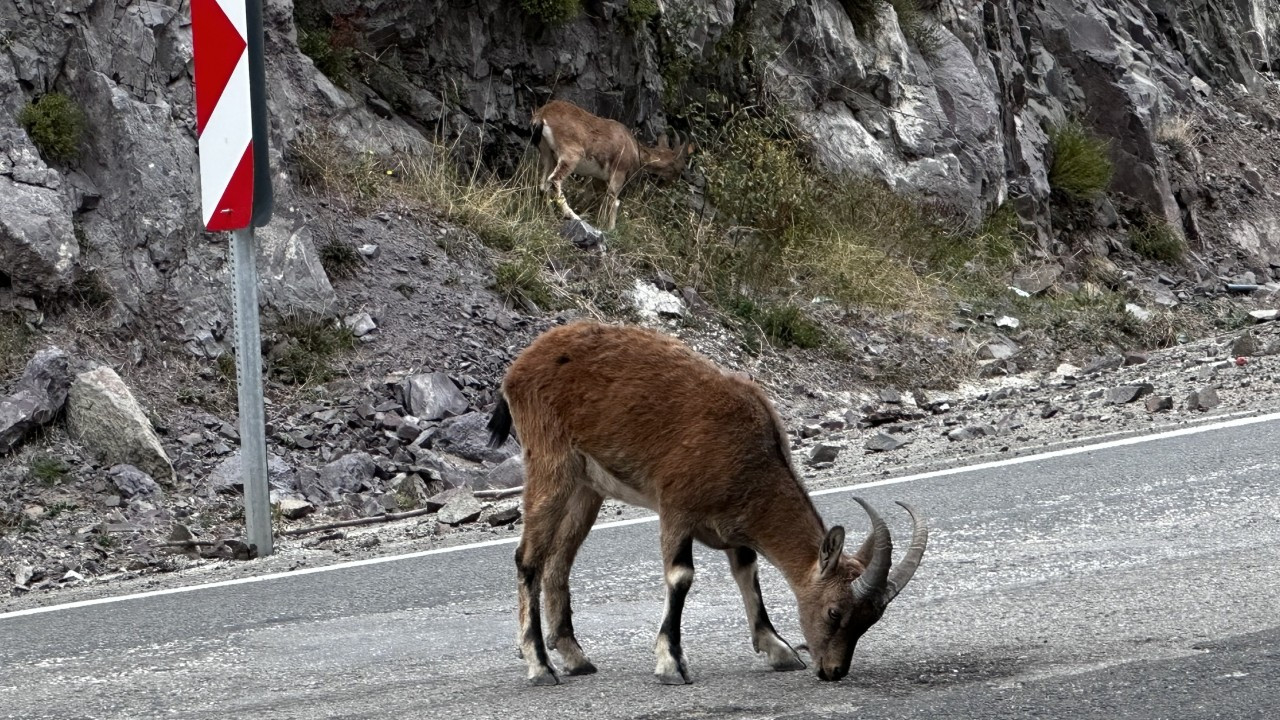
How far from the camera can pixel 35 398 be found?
11.0m

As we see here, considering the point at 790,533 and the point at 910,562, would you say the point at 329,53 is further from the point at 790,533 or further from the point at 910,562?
the point at 910,562

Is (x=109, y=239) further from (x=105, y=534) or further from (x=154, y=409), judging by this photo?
(x=105, y=534)

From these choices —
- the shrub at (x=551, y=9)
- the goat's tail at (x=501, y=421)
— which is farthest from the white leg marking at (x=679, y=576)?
the shrub at (x=551, y=9)

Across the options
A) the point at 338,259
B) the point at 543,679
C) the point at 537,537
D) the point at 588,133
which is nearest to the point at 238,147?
the point at 537,537

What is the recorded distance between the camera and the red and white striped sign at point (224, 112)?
9.29m

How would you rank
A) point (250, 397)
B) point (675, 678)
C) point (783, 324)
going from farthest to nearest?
point (783, 324) → point (250, 397) → point (675, 678)

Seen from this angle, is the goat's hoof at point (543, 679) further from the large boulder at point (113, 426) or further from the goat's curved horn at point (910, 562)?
the large boulder at point (113, 426)

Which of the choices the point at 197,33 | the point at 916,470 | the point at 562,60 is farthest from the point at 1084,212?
the point at 197,33

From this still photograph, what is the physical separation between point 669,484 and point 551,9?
12.1 meters

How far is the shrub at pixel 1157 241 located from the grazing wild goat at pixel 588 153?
7.96 m

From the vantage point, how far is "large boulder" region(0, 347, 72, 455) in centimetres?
1084

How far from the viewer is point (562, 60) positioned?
1759cm

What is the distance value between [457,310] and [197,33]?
4992mm

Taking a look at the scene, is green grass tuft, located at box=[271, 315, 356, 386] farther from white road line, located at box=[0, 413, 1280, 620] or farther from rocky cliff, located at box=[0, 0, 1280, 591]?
white road line, located at box=[0, 413, 1280, 620]
